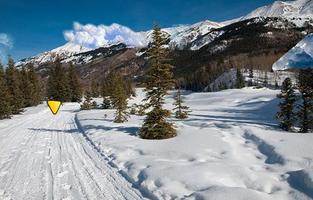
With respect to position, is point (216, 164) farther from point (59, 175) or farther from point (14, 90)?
point (14, 90)

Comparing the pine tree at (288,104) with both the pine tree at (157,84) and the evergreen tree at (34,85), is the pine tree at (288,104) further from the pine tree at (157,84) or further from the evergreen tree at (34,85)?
the evergreen tree at (34,85)

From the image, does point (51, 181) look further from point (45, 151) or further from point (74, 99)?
point (74, 99)

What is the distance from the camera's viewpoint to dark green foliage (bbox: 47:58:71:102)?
89.6 meters

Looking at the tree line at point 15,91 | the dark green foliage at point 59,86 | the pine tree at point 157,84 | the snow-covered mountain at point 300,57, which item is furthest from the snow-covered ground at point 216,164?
the dark green foliage at point 59,86

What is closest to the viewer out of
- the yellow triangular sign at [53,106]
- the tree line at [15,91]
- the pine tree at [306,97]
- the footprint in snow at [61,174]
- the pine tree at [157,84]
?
the footprint in snow at [61,174]

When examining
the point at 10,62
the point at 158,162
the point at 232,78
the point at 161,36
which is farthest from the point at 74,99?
the point at 232,78

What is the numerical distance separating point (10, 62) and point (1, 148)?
55.4m

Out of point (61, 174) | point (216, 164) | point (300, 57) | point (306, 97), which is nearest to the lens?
point (300, 57)

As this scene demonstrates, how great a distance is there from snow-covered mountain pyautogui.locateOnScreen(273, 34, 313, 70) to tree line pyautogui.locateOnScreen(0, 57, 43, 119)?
41.0 meters

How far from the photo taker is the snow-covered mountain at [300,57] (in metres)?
7.42

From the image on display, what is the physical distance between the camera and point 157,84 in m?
21.6

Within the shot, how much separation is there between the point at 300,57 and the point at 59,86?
3435 inches

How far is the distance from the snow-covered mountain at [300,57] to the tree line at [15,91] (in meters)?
41.0

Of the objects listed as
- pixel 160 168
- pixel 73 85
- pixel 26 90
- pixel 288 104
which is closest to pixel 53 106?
pixel 160 168
